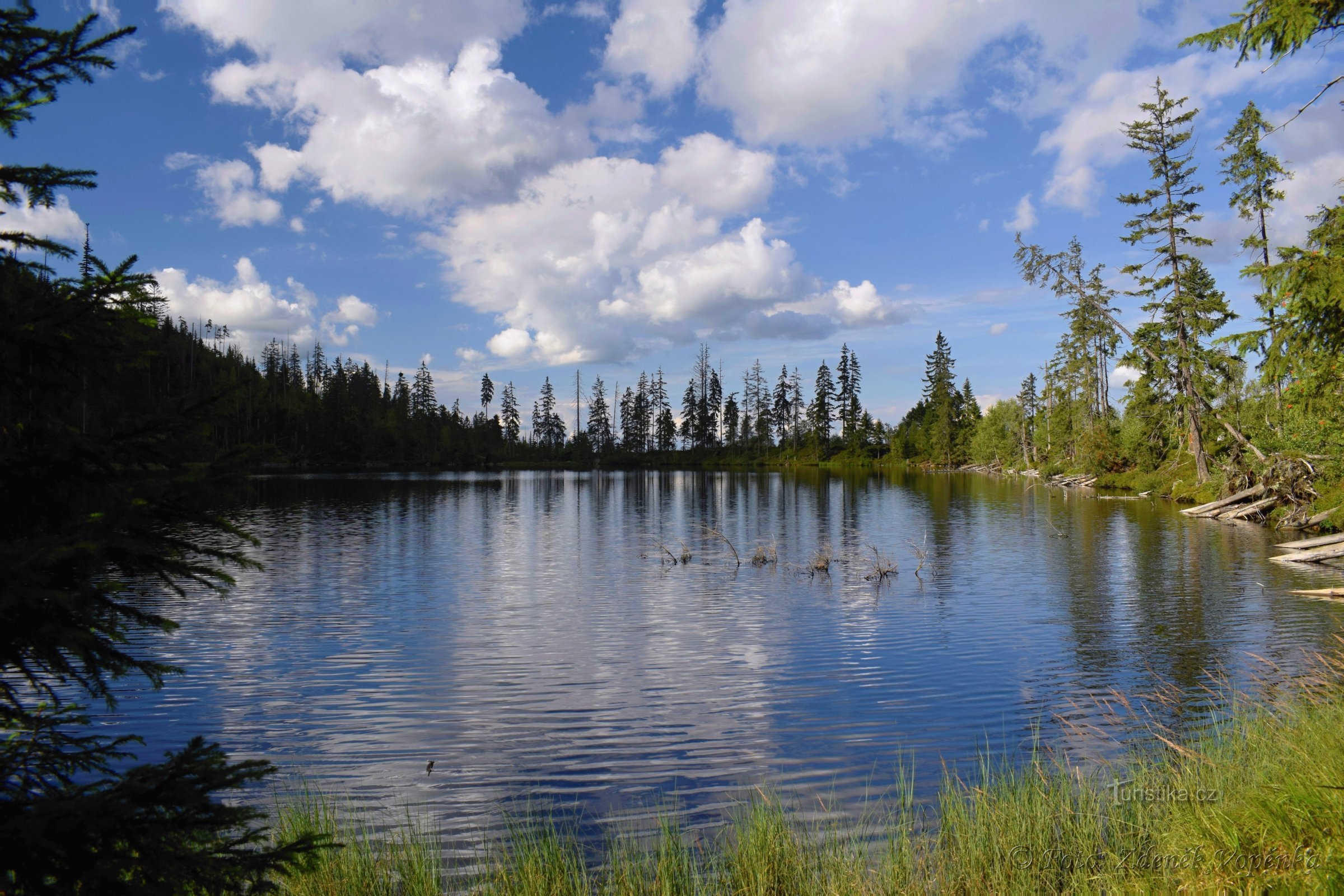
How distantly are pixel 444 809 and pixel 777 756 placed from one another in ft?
14.1

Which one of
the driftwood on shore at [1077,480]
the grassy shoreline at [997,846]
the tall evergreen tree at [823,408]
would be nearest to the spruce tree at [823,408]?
the tall evergreen tree at [823,408]

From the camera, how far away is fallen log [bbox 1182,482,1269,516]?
36.7 metres

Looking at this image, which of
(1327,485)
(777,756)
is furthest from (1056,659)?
(1327,485)

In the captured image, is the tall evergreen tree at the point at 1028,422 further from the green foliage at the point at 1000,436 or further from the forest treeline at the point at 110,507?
the forest treeline at the point at 110,507

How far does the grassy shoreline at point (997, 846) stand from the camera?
219 inches

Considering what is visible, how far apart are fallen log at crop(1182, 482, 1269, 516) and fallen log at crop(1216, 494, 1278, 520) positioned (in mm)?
371

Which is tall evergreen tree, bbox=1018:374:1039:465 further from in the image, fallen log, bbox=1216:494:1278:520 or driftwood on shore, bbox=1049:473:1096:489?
fallen log, bbox=1216:494:1278:520

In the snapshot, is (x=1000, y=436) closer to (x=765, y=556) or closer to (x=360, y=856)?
(x=765, y=556)

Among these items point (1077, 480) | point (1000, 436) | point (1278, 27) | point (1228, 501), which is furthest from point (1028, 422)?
point (1278, 27)

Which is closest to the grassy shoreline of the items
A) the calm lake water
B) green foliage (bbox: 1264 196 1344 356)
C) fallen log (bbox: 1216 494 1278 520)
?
the calm lake water

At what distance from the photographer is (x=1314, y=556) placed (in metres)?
23.8

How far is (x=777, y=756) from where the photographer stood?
9992mm

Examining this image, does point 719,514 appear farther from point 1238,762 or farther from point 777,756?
point 1238,762

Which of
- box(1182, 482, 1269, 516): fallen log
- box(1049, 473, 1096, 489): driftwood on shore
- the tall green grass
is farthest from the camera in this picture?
box(1049, 473, 1096, 489): driftwood on shore
